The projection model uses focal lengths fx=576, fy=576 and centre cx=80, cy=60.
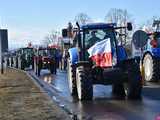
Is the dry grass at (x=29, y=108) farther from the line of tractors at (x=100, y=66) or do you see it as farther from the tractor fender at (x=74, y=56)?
the tractor fender at (x=74, y=56)

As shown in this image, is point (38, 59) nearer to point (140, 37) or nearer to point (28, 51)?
point (28, 51)

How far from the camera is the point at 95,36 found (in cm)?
2055

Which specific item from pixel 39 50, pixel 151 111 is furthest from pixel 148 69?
pixel 39 50

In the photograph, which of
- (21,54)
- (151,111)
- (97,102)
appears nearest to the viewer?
(151,111)

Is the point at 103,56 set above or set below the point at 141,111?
above

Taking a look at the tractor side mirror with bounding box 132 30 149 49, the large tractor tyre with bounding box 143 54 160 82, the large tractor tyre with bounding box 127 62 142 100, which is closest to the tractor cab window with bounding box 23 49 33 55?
the large tractor tyre with bounding box 143 54 160 82

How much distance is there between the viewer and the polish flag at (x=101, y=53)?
19844 mm

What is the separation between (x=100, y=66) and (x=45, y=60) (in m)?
24.6

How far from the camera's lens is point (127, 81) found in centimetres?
1931

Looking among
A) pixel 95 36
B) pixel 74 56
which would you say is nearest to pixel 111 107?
pixel 95 36

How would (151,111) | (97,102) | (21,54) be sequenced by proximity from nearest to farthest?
(151,111) → (97,102) → (21,54)

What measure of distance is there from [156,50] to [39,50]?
21424 millimetres

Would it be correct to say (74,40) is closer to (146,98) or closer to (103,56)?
(103,56)

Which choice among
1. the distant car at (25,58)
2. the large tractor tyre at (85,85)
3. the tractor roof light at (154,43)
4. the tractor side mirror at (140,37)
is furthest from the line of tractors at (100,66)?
the distant car at (25,58)
